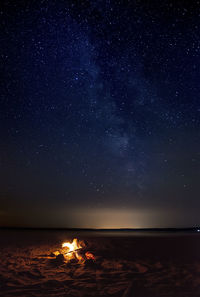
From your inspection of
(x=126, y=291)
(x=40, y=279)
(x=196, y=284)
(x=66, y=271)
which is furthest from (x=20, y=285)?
(x=196, y=284)

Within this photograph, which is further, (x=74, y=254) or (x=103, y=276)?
(x=74, y=254)

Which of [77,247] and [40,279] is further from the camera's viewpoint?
[77,247]

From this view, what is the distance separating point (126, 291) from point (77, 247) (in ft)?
18.6

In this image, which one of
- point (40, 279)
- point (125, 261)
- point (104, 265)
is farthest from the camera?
point (125, 261)

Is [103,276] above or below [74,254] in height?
below

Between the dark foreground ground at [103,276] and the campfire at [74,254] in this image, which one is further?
the campfire at [74,254]

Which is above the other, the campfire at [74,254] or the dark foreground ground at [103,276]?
the campfire at [74,254]

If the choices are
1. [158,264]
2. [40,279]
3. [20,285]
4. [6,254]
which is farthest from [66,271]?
[6,254]

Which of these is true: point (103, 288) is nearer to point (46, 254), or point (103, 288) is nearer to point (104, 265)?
point (104, 265)

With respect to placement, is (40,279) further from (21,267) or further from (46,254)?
(46,254)

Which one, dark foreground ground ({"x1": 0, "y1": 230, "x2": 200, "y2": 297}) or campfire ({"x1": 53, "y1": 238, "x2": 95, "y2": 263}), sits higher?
campfire ({"x1": 53, "y1": 238, "x2": 95, "y2": 263})

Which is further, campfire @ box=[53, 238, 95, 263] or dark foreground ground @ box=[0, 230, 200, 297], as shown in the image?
campfire @ box=[53, 238, 95, 263]

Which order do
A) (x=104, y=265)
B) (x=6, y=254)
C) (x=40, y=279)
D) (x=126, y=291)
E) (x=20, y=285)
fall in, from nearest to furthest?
(x=126, y=291), (x=20, y=285), (x=40, y=279), (x=104, y=265), (x=6, y=254)

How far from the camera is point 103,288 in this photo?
6.55m
